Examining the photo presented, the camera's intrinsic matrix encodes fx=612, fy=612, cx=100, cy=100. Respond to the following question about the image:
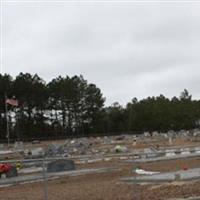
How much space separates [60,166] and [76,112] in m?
119

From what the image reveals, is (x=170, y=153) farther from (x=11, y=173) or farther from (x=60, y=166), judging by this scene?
(x=11, y=173)

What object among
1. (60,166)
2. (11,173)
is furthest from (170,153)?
(11,173)

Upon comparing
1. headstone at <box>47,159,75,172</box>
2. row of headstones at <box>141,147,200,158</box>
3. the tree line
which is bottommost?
headstone at <box>47,159,75,172</box>

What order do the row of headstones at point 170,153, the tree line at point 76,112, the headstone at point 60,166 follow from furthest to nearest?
the tree line at point 76,112
the headstone at point 60,166
the row of headstones at point 170,153

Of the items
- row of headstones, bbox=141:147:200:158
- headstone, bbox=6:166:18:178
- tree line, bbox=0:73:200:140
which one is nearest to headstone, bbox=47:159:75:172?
headstone, bbox=6:166:18:178

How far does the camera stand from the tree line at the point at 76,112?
5472 inches

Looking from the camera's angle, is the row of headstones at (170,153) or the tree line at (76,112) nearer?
the row of headstones at (170,153)

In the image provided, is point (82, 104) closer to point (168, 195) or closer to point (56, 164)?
point (56, 164)

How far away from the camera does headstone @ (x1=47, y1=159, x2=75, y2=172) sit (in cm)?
3150

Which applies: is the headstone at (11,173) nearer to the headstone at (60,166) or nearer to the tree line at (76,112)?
the headstone at (60,166)

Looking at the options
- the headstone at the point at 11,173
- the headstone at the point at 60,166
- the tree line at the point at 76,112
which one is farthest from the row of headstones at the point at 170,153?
the tree line at the point at 76,112

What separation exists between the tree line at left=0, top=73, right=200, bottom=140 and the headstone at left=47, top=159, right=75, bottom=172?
338 feet

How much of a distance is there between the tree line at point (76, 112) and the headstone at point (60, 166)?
103m

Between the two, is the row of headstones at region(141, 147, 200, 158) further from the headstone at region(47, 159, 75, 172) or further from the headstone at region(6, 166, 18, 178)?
the headstone at region(6, 166, 18, 178)
